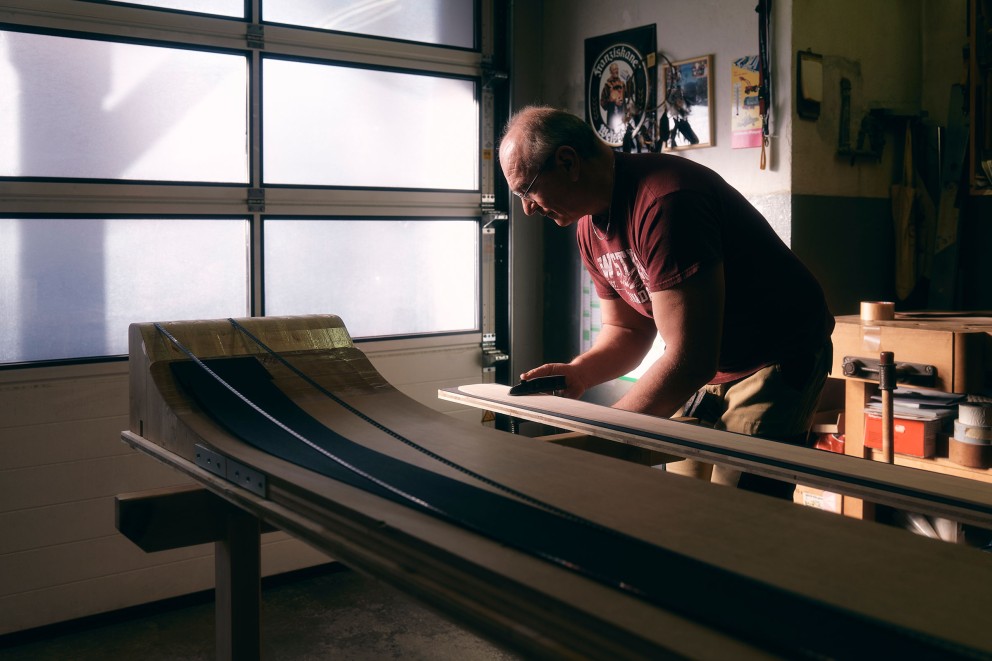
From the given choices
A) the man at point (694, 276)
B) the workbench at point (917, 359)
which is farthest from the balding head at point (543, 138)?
the workbench at point (917, 359)

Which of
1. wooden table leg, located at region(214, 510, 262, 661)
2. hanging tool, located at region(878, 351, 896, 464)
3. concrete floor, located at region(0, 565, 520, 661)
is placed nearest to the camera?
wooden table leg, located at region(214, 510, 262, 661)

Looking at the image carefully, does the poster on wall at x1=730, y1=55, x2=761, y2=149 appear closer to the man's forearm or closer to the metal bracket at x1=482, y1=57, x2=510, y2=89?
the metal bracket at x1=482, y1=57, x2=510, y2=89

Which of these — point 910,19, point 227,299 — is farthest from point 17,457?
point 910,19

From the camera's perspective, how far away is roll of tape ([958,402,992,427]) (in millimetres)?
2477

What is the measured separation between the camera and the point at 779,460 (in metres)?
1.27

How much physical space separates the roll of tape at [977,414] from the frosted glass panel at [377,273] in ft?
7.17

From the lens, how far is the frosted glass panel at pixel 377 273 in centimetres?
Answer: 355

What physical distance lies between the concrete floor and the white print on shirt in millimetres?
1452

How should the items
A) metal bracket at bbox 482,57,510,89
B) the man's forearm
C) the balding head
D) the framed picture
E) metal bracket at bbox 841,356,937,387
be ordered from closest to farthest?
the balding head < the man's forearm < metal bracket at bbox 841,356,937,387 < the framed picture < metal bracket at bbox 482,57,510,89

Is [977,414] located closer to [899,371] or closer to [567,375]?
[899,371]

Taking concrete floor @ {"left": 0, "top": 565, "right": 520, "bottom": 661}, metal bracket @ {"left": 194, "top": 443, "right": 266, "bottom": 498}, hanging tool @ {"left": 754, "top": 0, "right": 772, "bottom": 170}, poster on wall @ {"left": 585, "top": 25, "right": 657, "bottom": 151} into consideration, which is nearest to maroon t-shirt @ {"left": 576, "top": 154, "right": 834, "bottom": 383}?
metal bracket @ {"left": 194, "top": 443, "right": 266, "bottom": 498}

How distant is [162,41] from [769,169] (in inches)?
91.2

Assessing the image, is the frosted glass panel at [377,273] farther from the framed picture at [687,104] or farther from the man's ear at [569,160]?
the man's ear at [569,160]

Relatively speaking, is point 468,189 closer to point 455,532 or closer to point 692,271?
point 692,271
